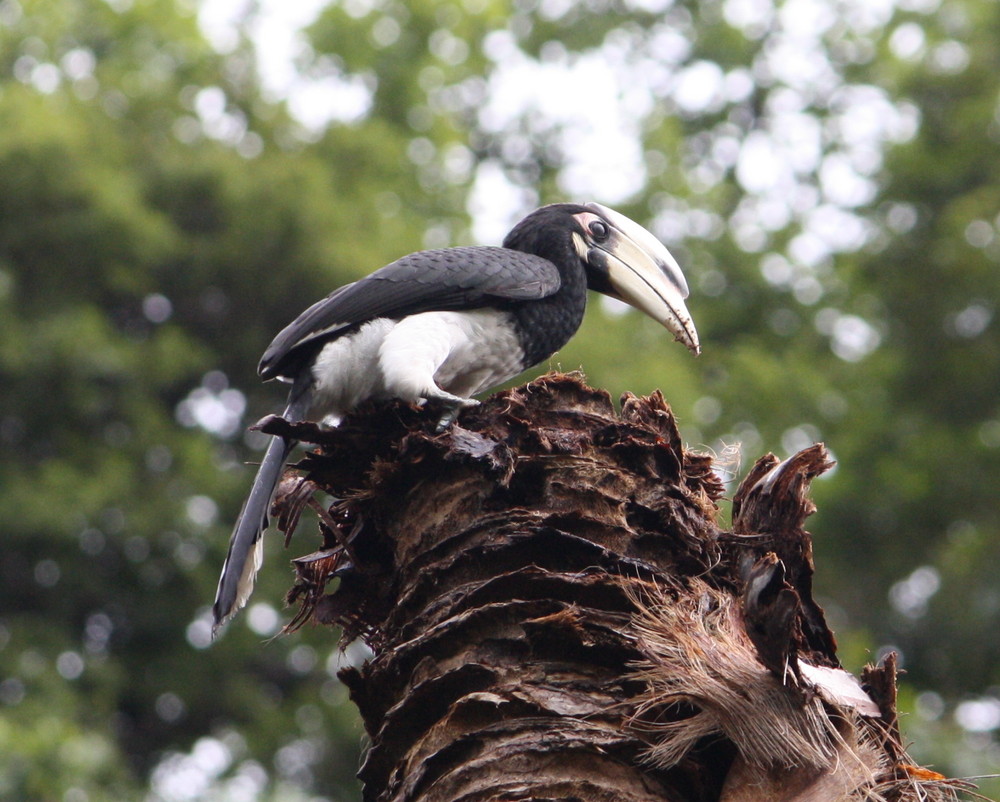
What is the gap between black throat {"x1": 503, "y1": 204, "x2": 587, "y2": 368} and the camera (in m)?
4.87

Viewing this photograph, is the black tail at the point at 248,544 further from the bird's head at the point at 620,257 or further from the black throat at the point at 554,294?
the bird's head at the point at 620,257

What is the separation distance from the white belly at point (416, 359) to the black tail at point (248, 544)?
1.20 feet

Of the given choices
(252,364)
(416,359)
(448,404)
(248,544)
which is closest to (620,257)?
(416,359)

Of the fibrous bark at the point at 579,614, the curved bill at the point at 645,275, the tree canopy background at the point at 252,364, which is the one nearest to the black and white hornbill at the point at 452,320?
the curved bill at the point at 645,275

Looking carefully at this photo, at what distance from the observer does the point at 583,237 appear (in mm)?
5199

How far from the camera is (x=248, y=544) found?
160 inches

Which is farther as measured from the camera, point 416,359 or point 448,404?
point 416,359

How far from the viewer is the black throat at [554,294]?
4.87 meters

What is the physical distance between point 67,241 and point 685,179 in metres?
6.99

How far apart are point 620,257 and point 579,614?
7.37 feet

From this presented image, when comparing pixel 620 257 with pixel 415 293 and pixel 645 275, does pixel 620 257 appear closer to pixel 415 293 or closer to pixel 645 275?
pixel 645 275

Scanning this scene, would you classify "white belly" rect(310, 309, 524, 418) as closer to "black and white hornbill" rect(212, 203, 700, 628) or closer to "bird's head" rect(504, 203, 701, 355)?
"black and white hornbill" rect(212, 203, 700, 628)

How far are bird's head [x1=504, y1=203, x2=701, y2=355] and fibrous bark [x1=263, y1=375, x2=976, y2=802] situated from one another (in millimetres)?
1342

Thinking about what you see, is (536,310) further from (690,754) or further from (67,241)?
(67,241)
